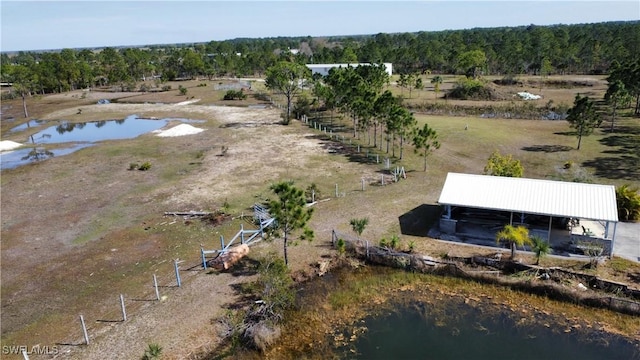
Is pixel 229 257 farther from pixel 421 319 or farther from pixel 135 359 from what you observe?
pixel 421 319

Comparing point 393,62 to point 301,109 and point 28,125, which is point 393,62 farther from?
point 28,125

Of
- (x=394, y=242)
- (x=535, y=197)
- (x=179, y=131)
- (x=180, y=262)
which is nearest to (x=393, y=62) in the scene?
(x=179, y=131)

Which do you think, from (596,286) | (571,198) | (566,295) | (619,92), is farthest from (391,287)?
(619,92)

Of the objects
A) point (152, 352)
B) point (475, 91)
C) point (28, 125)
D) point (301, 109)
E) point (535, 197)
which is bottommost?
→ point (152, 352)

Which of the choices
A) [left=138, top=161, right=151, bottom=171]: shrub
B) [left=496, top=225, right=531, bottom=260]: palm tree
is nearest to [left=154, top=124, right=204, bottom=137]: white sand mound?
[left=138, top=161, right=151, bottom=171]: shrub

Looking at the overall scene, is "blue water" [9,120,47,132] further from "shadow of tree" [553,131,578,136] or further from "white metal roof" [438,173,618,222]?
"shadow of tree" [553,131,578,136]

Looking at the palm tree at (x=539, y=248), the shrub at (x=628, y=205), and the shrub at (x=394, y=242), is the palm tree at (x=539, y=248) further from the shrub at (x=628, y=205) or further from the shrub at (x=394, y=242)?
the shrub at (x=628, y=205)

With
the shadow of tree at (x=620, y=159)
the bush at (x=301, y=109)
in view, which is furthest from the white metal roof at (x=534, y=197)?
the bush at (x=301, y=109)
